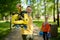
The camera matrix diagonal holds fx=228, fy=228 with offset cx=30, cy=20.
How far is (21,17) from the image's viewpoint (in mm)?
6535

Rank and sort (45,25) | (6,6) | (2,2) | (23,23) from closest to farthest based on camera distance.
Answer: (23,23), (45,25), (2,2), (6,6)

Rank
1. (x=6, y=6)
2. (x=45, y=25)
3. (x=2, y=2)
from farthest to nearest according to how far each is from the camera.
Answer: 1. (x=6, y=6)
2. (x=2, y=2)
3. (x=45, y=25)

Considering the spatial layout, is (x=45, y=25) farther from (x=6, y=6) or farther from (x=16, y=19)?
(x=6, y=6)

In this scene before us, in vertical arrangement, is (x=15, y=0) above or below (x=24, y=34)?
above

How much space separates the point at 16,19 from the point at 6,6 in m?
14.6

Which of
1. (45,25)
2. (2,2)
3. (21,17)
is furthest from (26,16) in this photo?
(2,2)

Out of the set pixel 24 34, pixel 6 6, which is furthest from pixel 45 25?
pixel 6 6

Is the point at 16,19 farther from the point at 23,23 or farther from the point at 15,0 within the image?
the point at 15,0

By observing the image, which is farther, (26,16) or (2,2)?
(2,2)

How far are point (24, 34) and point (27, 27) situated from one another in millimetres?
235

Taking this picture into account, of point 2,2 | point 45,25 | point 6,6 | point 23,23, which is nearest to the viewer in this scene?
point 23,23

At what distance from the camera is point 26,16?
6.59 m

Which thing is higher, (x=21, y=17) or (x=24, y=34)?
(x=21, y=17)

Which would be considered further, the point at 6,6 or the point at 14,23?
the point at 6,6
